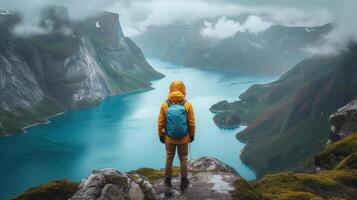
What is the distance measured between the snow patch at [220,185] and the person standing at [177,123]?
79.5 inches

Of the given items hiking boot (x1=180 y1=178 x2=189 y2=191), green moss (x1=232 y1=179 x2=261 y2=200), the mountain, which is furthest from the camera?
hiking boot (x1=180 y1=178 x2=189 y2=191)

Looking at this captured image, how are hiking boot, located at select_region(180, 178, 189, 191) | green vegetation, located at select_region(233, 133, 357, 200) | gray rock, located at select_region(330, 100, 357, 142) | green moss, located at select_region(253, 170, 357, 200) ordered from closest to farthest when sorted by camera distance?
hiking boot, located at select_region(180, 178, 189, 191)
green vegetation, located at select_region(233, 133, 357, 200)
green moss, located at select_region(253, 170, 357, 200)
gray rock, located at select_region(330, 100, 357, 142)

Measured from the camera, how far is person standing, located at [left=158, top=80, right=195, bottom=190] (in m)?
25.7

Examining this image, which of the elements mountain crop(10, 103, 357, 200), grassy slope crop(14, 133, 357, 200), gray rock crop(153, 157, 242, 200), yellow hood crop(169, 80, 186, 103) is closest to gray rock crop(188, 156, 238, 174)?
mountain crop(10, 103, 357, 200)

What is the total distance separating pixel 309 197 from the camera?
2914 centimetres

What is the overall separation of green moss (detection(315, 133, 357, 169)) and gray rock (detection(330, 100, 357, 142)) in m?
15.9

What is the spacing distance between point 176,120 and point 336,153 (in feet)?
86.0

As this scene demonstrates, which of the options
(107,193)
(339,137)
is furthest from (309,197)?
(339,137)

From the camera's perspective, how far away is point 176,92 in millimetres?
26359

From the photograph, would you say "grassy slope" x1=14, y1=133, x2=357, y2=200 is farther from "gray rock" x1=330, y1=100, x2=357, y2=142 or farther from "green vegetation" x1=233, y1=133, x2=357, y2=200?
"gray rock" x1=330, y1=100, x2=357, y2=142

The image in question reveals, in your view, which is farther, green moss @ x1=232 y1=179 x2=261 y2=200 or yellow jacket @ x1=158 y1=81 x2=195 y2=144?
green moss @ x1=232 y1=179 x2=261 y2=200

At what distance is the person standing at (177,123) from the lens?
1013 inches

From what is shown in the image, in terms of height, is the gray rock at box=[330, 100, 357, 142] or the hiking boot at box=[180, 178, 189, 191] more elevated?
the gray rock at box=[330, 100, 357, 142]

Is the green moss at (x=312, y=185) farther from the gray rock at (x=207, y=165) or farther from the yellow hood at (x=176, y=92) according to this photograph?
the yellow hood at (x=176, y=92)
